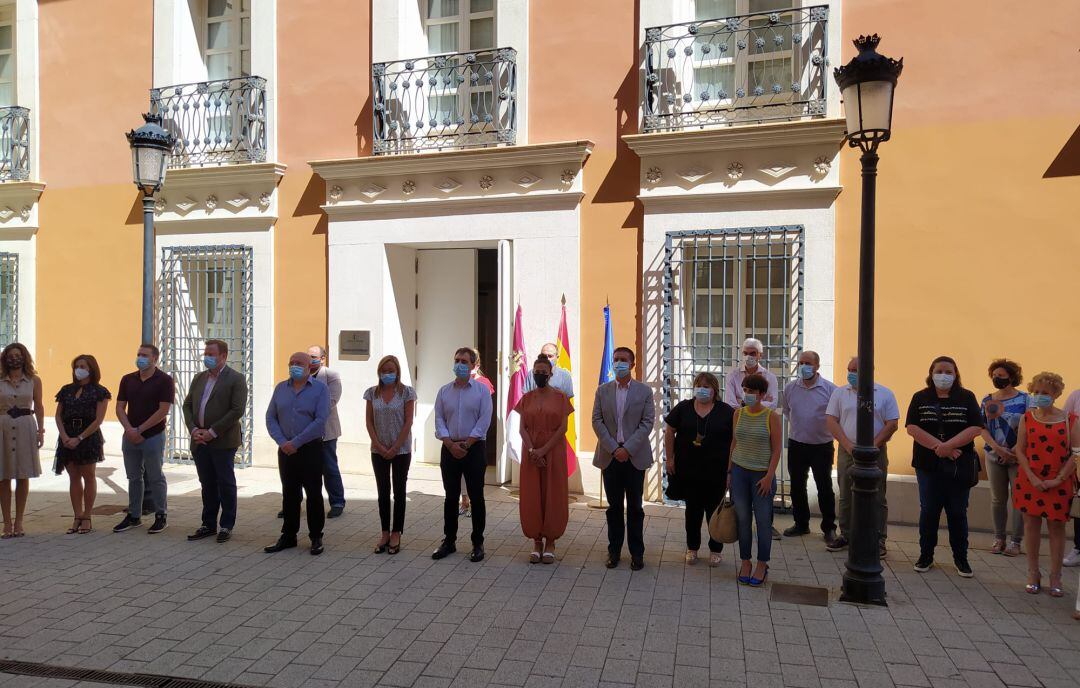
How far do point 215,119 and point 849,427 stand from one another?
911 cm

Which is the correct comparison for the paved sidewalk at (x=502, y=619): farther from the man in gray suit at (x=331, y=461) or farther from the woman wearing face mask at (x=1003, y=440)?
the man in gray suit at (x=331, y=461)

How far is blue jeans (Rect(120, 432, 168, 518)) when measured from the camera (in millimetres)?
8328

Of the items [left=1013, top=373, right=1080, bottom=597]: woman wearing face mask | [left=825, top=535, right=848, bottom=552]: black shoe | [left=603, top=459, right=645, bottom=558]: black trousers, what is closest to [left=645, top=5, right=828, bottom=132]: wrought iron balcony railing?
[left=1013, top=373, right=1080, bottom=597]: woman wearing face mask

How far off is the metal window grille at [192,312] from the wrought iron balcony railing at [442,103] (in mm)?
2912

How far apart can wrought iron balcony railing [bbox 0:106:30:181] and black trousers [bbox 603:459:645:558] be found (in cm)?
1055

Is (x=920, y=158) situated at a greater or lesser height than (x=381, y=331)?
greater

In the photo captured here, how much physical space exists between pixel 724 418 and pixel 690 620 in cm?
174

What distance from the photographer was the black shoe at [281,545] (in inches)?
298

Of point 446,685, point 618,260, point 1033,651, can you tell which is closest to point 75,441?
point 446,685

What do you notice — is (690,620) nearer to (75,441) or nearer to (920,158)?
(920,158)

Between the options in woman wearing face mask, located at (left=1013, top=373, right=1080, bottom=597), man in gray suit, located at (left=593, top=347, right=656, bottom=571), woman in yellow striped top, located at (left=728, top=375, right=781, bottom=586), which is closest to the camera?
woman wearing face mask, located at (left=1013, top=373, right=1080, bottom=597)

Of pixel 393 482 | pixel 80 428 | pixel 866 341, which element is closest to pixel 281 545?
pixel 393 482

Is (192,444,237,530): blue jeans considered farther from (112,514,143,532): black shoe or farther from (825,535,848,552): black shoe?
(825,535,848,552): black shoe

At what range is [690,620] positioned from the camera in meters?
5.84
